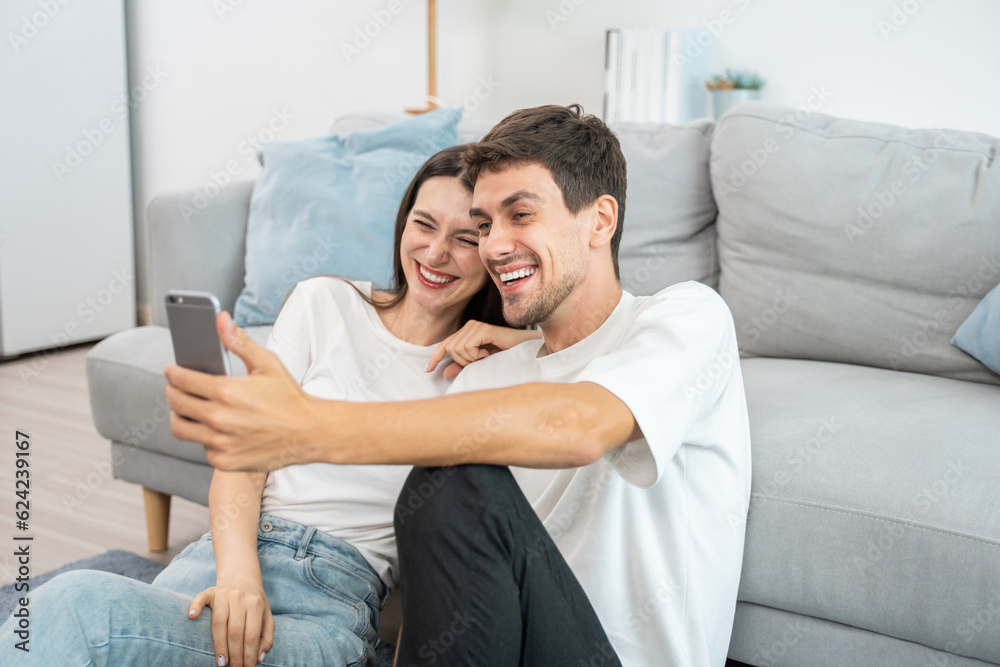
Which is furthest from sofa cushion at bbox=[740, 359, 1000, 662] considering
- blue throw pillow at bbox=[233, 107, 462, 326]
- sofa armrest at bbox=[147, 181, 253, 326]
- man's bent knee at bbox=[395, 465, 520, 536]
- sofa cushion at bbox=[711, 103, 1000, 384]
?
sofa armrest at bbox=[147, 181, 253, 326]

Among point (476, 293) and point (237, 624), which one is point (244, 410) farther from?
point (476, 293)

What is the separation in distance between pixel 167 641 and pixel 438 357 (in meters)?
0.53

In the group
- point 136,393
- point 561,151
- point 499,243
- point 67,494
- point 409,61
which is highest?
point 409,61

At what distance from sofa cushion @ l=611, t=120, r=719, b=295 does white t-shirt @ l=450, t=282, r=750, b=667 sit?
2.35 ft

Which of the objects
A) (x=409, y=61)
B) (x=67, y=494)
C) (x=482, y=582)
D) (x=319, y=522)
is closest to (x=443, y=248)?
(x=319, y=522)

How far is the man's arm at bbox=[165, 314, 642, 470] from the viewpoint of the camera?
2.41ft

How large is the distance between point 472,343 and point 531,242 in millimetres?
195

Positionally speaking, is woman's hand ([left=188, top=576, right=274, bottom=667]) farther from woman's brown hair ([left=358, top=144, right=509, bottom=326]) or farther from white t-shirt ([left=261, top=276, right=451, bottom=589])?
woman's brown hair ([left=358, top=144, right=509, bottom=326])

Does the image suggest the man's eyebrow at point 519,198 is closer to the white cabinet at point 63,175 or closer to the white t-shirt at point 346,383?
the white t-shirt at point 346,383

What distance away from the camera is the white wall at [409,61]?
3059 millimetres

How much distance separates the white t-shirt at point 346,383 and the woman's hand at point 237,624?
0.19 metres

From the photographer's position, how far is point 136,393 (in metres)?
1.78

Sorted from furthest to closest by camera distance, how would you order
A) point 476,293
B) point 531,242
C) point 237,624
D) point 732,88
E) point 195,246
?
point 732,88 → point 195,246 → point 476,293 → point 531,242 → point 237,624

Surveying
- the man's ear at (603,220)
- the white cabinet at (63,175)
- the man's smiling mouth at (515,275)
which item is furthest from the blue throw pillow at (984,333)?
the white cabinet at (63,175)
